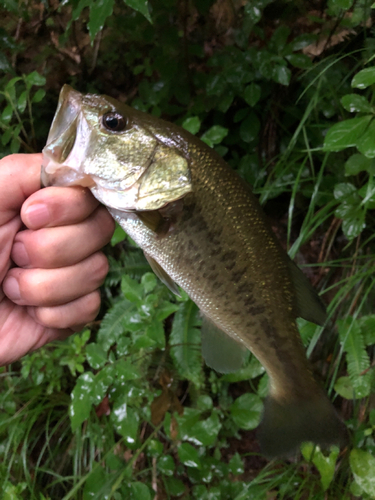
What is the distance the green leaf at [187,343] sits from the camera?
1.41 m

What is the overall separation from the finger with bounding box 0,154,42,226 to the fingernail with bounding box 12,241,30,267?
3.1 inches

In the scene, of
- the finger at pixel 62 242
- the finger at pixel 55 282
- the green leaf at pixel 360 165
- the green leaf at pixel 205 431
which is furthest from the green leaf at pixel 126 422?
the green leaf at pixel 360 165

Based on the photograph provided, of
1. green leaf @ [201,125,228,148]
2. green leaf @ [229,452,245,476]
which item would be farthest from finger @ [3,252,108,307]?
green leaf @ [229,452,245,476]

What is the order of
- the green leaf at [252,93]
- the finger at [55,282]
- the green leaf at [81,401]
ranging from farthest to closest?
the green leaf at [252,93], the green leaf at [81,401], the finger at [55,282]

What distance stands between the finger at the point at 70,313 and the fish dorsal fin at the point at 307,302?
57cm

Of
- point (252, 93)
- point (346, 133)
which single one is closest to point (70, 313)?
point (346, 133)

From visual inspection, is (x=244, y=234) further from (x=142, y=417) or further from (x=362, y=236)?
(x=142, y=417)

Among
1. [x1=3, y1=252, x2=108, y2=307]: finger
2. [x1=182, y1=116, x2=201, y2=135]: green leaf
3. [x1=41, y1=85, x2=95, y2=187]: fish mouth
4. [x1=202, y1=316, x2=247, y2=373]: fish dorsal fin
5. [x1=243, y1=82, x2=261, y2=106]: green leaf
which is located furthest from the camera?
[x1=243, y1=82, x2=261, y2=106]: green leaf

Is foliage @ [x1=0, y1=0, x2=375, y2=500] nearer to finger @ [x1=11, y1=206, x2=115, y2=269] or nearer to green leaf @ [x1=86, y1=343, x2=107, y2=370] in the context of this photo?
green leaf @ [x1=86, y1=343, x2=107, y2=370]

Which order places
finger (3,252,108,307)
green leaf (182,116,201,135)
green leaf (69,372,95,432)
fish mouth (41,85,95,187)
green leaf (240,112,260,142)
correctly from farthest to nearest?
1. green leaf (240,112,260,142)
2. green leaf (182,116,201,135)
3. green leaf (69,372,95,432)
4. finger (3,252,108,307)
5. fish mouth (41,85,95,187)

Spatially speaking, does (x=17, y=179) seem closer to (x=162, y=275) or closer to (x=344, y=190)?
(x=162, y=275)

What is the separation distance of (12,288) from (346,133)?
1.05 m

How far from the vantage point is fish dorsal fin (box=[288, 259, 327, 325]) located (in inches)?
34.9

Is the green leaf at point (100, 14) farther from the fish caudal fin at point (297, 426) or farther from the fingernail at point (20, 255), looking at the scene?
the fish caudal fin at point (297, 426)
